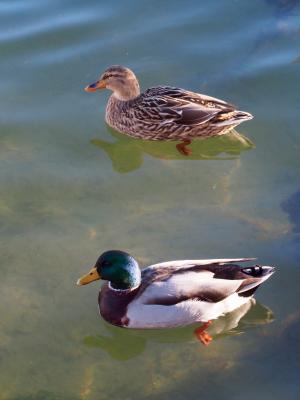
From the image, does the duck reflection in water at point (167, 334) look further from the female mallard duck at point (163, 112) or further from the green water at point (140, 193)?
the female mallard duck at point (163, 112)

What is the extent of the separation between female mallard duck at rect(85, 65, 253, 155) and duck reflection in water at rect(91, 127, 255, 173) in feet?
0.30

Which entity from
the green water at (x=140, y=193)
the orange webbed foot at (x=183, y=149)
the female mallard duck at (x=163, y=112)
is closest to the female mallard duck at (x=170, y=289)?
the green water at (x=140, y=193)

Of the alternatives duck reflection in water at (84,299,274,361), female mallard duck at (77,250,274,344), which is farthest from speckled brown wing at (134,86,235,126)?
duck reflection in water at (84,299,274,361)

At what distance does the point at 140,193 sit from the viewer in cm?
812

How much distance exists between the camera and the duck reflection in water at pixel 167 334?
643cm

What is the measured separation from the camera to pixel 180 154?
890cm

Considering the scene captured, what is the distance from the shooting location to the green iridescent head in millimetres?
6359

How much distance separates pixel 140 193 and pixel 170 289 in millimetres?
2077

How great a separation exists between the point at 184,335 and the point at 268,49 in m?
5.51

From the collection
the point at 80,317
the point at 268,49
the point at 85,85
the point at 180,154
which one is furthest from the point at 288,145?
the point at 80,317

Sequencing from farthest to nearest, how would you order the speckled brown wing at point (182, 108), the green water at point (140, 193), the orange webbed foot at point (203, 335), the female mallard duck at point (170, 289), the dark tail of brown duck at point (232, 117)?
1. the speckled brown wing at point (182, 108)
2. the dark tail of brown duck at point (232, 117)
3. the orange webbed foot at point (203, 335)
4. the female mallard duck at point (170, 289)
5. the green water at point (140, 193)

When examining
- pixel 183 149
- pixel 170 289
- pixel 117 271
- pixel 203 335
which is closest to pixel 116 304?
pixel 117 271

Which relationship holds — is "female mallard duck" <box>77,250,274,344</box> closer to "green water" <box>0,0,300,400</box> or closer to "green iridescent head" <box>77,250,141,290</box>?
"green iridescent head" <box>77,250,141,290</box>

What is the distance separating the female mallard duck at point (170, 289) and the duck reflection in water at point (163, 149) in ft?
7.81
